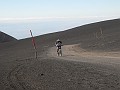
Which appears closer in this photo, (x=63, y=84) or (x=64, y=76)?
(x=63, y=84)

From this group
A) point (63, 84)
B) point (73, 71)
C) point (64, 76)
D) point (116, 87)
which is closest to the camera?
point (116, 87)

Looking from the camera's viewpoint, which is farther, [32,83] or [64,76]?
[64,76]

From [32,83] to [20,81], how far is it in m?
0.59

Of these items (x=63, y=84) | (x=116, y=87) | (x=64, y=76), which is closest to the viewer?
(x=116, y=87)

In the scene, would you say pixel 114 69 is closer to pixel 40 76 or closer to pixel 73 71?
pixel 73 71

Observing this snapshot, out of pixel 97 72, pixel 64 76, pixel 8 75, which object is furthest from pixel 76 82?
pixel 8 75

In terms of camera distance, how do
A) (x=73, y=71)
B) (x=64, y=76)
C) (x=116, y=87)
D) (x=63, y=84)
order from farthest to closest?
1. (x=73, y=71)
2. (x=64, y=76)
3. (x=63, y=84)
4. (x=116, y=87)

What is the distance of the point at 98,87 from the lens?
11.3 metres

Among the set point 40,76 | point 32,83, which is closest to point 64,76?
point 40,76

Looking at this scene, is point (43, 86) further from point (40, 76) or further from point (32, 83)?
point (40, 76)

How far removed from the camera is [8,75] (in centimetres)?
1431

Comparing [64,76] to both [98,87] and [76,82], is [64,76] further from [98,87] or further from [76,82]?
[98,87]

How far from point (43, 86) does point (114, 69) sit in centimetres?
472

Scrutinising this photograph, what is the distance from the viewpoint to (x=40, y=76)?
1391 centimetres
